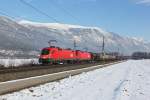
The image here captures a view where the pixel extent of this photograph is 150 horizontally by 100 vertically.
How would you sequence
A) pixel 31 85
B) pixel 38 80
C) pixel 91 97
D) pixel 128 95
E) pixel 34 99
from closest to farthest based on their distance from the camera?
1. pixel 34 99
2. pixel 91 97
3. pixel 128 95
4. pixel 31 85
5. pixel 38 80

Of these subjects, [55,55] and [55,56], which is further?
[55,56]

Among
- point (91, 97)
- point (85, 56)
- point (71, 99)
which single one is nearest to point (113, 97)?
point (91, 97)

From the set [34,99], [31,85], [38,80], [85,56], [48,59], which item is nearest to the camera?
[34,99]

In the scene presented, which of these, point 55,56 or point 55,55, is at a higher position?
point 55,55

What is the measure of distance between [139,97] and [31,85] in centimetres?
702

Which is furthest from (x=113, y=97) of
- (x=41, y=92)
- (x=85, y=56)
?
(x=85, y=56)

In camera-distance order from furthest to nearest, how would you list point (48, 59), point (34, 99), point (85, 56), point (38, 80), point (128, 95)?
point (85, 56) → point (48, 59) → point (38, 80) → point (128, 95) → point (34, 99)

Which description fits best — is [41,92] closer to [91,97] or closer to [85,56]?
[91,97]

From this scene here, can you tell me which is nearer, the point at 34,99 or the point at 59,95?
the point at 34,99

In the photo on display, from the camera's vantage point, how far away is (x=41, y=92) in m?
18.2

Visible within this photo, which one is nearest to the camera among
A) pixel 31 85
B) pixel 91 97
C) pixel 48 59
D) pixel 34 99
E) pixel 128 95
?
pixel 34 99

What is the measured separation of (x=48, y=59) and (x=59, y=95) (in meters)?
43.8

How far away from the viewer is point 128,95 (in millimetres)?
17953

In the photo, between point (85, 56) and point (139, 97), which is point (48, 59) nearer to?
point (85, 56)
